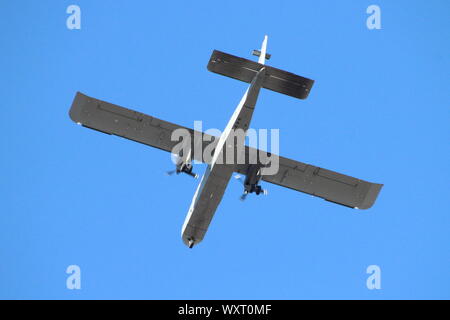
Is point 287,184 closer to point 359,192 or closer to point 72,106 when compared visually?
point 359,192

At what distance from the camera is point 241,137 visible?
27344 millimetres

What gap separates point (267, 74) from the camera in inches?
1125

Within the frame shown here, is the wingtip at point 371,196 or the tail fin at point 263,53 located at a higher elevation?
the tail fin at point 263,53

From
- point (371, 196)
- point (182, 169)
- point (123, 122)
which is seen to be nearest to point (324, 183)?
point (371, 196)

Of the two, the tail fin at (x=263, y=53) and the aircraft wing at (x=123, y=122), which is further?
the tail fin at (x=263, y=53)

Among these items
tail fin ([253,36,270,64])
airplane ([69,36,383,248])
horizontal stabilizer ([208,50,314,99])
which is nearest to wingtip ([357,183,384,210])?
airplane ([69,36,383,248])

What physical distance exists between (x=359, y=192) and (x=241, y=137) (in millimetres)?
7616

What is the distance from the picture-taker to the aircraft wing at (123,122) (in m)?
29.4

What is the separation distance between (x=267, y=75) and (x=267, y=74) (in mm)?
42

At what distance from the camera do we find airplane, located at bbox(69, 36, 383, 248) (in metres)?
28.2

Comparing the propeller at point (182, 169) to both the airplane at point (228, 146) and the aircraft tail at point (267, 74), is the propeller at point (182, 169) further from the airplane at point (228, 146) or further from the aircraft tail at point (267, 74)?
the aircraft tail at point (267, 74)

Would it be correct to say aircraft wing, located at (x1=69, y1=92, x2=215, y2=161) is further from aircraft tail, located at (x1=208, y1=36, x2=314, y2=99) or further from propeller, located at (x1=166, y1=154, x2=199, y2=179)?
aircraft tail, located at (x1=208, y1=36, x2=314, y2=99)

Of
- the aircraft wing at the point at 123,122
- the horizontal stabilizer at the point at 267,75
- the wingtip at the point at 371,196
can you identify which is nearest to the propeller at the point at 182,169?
the aircraft wing at the point at 123,122

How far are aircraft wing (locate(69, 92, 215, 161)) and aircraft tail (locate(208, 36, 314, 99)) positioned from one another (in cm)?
296
